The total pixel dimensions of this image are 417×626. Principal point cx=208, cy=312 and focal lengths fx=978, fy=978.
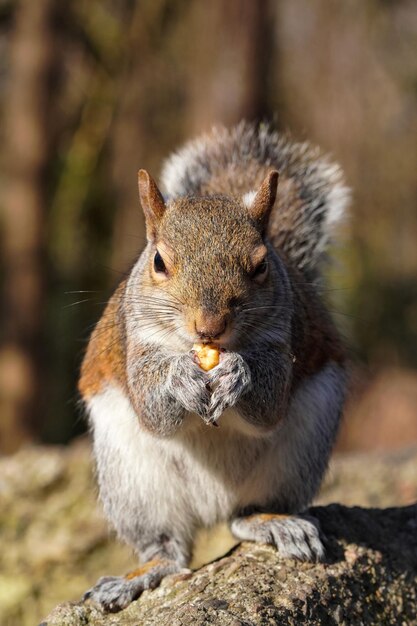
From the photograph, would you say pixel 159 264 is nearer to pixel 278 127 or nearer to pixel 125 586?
pixel 125 586

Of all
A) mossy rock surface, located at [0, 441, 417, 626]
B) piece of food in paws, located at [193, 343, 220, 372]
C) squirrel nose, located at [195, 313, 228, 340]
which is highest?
squirrel nose, located at [195, 313, 228, 340]

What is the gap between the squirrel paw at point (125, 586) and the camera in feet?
9.34

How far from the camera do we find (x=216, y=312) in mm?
2475

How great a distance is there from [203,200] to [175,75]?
268 inches

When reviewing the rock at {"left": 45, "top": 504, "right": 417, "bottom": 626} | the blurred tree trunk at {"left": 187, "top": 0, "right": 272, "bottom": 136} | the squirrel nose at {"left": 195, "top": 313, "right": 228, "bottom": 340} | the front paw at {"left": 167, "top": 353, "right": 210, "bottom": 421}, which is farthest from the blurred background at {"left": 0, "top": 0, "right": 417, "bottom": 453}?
the squirrel nose at {"left": 195, "top": 313, "right": 228, "bottom": 340}

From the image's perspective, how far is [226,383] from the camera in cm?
254

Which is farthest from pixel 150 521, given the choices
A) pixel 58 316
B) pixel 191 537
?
pixel 58 316

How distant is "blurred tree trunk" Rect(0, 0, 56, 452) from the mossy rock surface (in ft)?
9.78

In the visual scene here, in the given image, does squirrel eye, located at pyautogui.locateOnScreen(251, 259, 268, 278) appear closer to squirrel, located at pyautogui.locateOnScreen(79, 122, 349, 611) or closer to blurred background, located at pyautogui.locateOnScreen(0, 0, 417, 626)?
squirrel, located at pyautogui.locateOnScreen(79, 122, 349, 611)

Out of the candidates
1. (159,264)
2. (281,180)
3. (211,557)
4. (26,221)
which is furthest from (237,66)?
(159,264)

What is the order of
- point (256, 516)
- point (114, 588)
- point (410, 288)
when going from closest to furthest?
point (114, 588)
point (256, 516)
point (410, 288)

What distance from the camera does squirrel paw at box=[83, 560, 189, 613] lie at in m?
2.85

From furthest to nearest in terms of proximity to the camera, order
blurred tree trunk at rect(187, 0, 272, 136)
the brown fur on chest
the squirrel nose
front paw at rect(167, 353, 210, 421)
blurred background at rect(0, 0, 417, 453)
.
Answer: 1. blurred background at rect(0, 0, 417, 453)
2. blurred tree trunk at rect(187, 0, 272, 136)
3. the brown fur on chest
4. front paw at rect(167, 353, 210, 421)
5. the squirrel nose

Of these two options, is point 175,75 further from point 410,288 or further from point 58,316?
point 410,288
